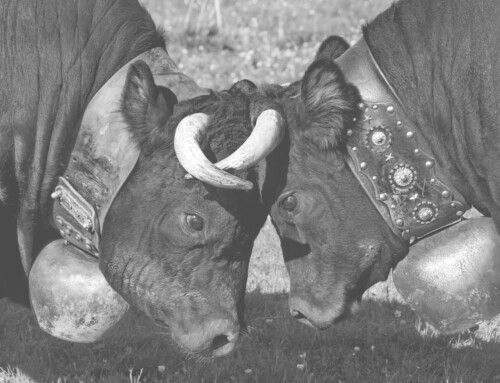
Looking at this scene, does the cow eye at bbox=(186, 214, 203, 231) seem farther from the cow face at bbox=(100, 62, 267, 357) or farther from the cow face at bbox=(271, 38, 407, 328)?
the cow face at bbox=(271, 38, 407, 328)

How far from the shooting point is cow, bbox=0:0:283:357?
4.81m

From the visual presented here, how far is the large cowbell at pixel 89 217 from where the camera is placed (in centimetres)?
489

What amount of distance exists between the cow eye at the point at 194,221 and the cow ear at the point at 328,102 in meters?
0.63

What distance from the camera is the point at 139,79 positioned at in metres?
4.79

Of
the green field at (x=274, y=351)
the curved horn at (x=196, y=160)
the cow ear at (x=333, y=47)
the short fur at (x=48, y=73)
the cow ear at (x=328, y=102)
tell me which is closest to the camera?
the curved horn at (x=196, y=160)

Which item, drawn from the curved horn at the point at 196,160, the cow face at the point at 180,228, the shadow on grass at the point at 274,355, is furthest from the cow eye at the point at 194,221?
the shadow on grass at the point at 274,355

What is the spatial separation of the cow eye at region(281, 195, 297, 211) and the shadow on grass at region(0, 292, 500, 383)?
1.27 metres

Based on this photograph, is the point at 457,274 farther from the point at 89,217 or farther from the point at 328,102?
the point at 89,217

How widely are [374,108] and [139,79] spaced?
1.05 metres

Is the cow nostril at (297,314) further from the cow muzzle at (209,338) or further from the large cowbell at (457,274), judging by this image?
the large cowbell at (457,274)

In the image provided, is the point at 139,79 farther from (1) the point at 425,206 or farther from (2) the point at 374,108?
(1) the point at 425,206

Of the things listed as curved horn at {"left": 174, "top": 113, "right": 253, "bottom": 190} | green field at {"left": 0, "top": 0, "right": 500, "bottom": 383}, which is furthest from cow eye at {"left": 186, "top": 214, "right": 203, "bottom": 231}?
green field at {"left": 0, "top": 0, "right": 500, "bottom": 383}

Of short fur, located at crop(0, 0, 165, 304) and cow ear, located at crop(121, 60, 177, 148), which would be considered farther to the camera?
short fur, located at crop(0, 0, 165, 304)

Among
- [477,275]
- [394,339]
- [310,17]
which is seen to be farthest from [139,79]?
[310,17]
